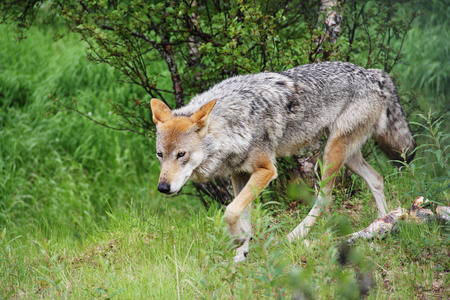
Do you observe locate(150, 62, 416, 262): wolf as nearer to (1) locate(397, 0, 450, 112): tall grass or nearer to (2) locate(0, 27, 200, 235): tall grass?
(1) locate(397, 0, 450, 112): tall grass

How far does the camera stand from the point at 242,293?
264 centimetres

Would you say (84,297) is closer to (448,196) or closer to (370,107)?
(448,196)

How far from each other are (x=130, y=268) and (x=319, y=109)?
7.52ft

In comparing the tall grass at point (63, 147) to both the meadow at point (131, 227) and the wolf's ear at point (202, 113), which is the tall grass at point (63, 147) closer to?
the meadow at point (131, 227)

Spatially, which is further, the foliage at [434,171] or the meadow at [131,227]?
the foliage at [434,171]

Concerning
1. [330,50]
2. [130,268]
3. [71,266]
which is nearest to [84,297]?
[130,268]

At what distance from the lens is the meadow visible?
108 inches

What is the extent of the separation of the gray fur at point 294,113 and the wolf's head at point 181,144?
0.11 metres

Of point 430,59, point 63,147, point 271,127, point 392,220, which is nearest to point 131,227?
point 271,127

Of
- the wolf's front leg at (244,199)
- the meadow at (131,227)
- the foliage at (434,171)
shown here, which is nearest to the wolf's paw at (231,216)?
the wolf's front leg at (244,199)

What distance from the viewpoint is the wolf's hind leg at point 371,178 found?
4660 millimetres

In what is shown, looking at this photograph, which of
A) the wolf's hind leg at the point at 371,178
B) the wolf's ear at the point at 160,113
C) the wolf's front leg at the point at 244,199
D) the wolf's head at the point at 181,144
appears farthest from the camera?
the wolf's hind leg at the point at 371,178

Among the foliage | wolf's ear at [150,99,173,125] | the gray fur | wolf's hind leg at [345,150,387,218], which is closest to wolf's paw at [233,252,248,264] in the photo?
the gray fur

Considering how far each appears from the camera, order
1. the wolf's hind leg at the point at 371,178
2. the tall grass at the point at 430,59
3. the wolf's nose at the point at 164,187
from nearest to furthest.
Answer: the wolf's nose at the point at 164,187 → the wolf's hind leg at the point at 371,178 → the tall grass at the point at 430,59
